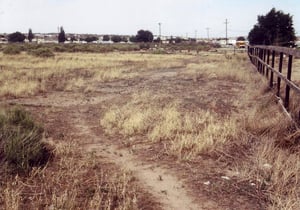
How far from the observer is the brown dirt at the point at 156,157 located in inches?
169

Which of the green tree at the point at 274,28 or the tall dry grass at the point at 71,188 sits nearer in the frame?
the tall dry grass at the point at 71,188

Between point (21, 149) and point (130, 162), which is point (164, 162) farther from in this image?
point (21, 149)

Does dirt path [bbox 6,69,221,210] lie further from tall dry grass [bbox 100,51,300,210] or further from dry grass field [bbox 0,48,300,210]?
tall dry grass [bbox 100,51,300,210]

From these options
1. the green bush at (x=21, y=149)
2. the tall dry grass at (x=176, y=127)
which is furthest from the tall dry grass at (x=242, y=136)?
the green bush at (x=21, y=149)

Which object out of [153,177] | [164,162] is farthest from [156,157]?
[153,177]

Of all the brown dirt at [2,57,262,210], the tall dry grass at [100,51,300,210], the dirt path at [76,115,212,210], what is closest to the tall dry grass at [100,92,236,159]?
the tall dry grass at [100,51,300,210]

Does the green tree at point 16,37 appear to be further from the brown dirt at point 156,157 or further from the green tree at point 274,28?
the brown dirt at point 156,157

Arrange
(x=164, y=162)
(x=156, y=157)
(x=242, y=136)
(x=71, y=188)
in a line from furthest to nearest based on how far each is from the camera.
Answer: (x=242, y=136) < (x=156, y=157) < (x=164, y=162) < (x=71, y=188)

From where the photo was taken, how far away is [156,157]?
5.75m

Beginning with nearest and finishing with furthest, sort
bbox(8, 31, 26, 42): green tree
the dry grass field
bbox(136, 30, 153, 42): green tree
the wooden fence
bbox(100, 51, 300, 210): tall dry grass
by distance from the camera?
the dry grass field
bbox(100, 51, 300, 210): tall dry grass
the wooden fence
bbox(8, 31, 26, 42): green tree
bbox(136, 30, 153, 42): green tree

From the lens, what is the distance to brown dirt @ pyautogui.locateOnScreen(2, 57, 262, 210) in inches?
169

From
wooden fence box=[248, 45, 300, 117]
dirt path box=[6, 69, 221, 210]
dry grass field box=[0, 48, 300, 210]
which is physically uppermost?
wooden fence box=[248, 45, 300, 117]

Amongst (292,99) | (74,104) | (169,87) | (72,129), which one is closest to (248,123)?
(292,99)

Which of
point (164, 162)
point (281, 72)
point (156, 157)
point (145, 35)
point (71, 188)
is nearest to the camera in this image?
point (71, 188)
